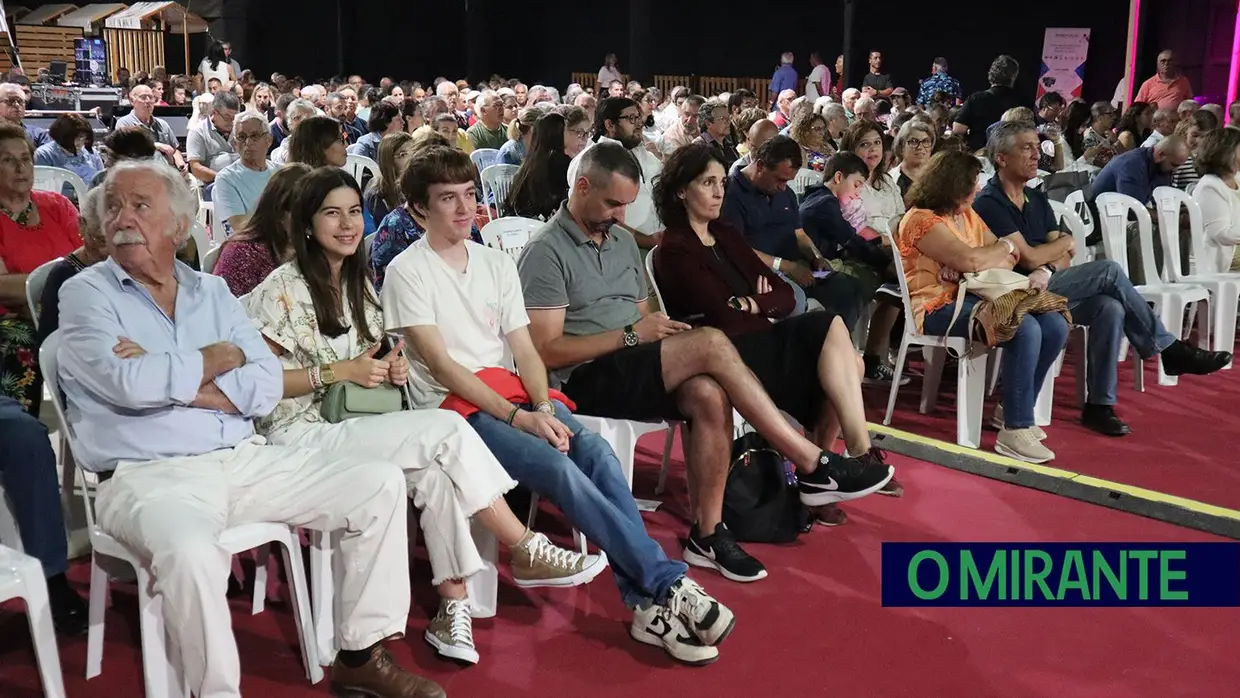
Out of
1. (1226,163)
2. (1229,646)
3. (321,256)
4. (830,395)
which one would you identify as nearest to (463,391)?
(321,256)

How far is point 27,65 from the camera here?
21.9 metres

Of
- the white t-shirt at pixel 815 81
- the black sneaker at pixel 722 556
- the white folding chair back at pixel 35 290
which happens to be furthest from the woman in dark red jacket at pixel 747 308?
the white t-shirt at pixel 815 81

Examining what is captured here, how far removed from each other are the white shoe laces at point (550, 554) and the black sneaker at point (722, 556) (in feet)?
1.50

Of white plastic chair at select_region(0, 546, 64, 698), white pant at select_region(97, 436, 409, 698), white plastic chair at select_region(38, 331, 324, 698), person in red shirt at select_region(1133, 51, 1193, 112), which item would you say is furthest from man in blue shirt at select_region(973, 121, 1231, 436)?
person in red shirt at select_region(1133, 51, 1193, 112)

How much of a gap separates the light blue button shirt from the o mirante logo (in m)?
1.64

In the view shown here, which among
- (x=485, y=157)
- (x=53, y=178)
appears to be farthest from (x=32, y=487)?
(x=485, y=157)

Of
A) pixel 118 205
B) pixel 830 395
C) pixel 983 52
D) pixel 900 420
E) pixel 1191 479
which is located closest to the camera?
pixel 118 205

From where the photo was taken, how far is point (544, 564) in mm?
2814

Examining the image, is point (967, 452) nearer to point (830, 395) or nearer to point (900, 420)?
point (900, 420)

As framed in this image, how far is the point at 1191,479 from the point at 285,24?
68.2ft

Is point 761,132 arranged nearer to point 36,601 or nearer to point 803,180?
point 803,180

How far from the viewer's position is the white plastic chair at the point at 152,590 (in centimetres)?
232

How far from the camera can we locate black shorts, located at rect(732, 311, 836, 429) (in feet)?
11.0

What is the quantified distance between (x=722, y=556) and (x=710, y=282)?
2.70 feet
